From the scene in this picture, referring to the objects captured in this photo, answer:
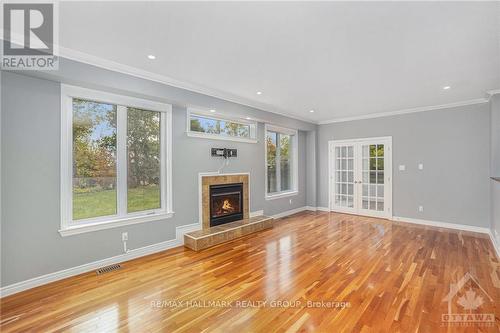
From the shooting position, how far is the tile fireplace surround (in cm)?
389

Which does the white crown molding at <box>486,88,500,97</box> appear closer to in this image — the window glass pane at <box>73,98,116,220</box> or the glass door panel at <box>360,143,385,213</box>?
the glass door panel at <box>360,143,385,213</box>

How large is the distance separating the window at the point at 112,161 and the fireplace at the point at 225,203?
0.94m

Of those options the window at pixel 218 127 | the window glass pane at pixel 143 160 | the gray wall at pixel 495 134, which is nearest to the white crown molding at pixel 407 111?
the gray wall at pixel 495 134

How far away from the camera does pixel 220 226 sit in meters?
4.50

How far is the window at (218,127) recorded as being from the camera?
435cm

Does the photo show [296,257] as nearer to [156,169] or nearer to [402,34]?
[156,169]

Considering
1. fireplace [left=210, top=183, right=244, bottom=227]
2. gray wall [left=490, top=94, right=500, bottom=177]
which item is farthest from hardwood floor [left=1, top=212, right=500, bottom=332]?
gray wall [left=490, top=94, right=500, bottom=177]

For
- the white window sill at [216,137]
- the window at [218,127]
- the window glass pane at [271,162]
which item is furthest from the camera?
the window glass pane at [271,162]

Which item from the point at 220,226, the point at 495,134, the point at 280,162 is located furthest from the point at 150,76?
the point at 495,134

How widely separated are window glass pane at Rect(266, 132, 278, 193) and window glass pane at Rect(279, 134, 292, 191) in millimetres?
349

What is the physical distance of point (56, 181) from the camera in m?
2.85

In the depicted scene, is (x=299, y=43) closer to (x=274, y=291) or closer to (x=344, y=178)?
(x=274, y=291)

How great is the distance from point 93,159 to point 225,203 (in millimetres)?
2471

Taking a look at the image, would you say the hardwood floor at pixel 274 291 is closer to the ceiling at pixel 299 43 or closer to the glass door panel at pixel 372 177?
the glass door panel at pixel 372 177
